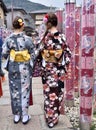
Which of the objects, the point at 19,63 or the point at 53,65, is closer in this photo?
the point at 53,65

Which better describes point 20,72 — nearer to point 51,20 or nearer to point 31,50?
point 31,50

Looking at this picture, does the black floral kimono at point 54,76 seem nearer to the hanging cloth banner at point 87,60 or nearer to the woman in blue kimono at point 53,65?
the woman in blue kimono at point 53,65

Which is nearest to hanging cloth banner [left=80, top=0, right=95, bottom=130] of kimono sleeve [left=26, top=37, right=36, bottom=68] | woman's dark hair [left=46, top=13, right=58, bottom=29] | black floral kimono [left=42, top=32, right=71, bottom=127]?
black floral kimono [left=42, top=32, right=71, bottom=127]

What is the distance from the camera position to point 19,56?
537 centimetres

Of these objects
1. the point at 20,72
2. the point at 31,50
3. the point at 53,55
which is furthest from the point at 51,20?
the point at 20,72

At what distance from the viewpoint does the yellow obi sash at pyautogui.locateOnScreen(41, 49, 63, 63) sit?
516 centimetres

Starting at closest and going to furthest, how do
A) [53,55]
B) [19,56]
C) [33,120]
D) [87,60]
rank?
[87,60] → [53,55] → [19,56] → [33,120]

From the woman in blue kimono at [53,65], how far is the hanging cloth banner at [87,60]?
1.04 ft

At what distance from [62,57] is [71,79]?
6.59ft

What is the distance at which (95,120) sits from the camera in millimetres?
6012

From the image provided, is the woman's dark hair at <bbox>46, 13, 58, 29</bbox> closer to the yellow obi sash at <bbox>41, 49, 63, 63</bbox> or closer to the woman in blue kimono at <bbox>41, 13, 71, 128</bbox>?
the woman in blue kimono at <bbox>41, 13, 71, 128</bbox>

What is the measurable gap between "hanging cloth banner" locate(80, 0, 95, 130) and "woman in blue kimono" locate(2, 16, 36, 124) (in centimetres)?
85

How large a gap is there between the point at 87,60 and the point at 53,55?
20.3 inches

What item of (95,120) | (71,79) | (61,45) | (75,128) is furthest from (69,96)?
(61,45)
